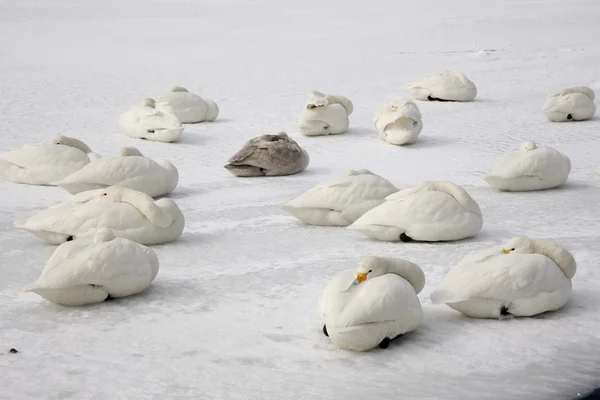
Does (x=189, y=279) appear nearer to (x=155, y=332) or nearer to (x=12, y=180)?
(x=155, y=332)

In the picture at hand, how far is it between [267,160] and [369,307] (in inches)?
125

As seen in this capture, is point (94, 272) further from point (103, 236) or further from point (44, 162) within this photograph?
point (44, 162)

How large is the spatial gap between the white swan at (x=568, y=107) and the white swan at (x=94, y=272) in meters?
5.16

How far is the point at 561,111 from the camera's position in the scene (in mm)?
8336

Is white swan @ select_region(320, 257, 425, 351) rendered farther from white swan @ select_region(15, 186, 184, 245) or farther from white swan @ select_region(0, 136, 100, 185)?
white swan @ select_region(0, 136, 100, 185)

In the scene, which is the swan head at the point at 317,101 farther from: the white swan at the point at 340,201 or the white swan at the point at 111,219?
the white swan at the point at 111,219

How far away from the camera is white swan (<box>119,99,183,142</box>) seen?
25.1 ft

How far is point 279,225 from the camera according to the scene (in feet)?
17.3

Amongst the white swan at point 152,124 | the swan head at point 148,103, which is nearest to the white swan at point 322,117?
the white swan at point 152,124

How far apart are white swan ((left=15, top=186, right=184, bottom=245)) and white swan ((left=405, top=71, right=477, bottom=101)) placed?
502 centimetres

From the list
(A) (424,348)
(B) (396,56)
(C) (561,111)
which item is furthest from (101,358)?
(B) (396,56)

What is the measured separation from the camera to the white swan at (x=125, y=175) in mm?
5691

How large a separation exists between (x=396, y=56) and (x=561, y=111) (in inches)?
173

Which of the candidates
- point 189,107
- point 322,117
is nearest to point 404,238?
point 322,117
